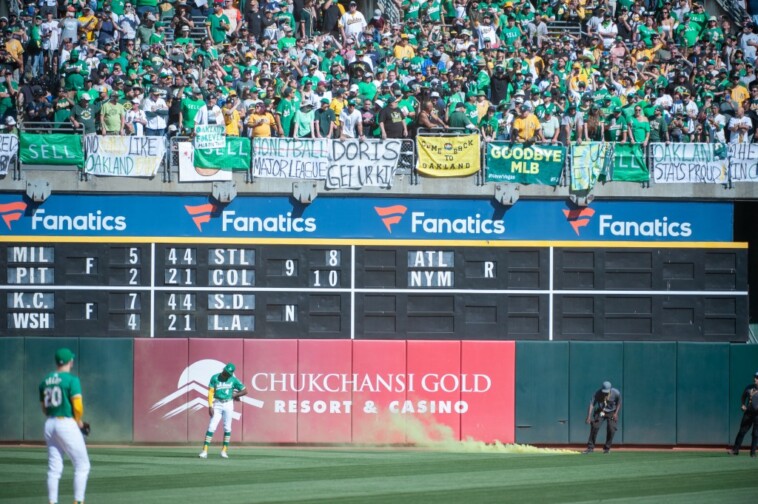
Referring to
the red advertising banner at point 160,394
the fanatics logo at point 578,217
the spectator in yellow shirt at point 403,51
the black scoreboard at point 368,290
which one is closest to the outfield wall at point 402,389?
the red advertising banner at point 160,394

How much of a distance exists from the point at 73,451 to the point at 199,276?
1094cm

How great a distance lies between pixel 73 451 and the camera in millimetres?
13633

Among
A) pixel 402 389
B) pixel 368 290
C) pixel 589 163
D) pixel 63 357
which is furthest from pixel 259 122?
pixel 63 357

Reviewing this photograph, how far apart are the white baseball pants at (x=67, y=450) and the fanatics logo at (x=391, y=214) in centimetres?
1269

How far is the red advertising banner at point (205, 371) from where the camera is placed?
2509cm

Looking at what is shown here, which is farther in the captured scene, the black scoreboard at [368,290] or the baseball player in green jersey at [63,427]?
A: the black scoreboard at [368,290]

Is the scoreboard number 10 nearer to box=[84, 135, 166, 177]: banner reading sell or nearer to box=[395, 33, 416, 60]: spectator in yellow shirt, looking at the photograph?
box=[84, 135, 166, 177]: banner reading sell

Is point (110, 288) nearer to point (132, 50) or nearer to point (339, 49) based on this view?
point (132, 50)

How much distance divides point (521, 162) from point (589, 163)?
1349 mm

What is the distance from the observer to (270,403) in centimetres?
2570

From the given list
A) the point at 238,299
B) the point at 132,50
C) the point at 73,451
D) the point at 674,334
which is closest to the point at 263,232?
the point at 238,299

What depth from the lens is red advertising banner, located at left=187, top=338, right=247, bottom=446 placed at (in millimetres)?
25094

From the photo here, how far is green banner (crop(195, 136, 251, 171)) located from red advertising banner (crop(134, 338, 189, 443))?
3.68 metres

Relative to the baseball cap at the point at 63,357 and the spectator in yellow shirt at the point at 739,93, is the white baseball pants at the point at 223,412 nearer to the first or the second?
the baseball cap at the point at 63,357
